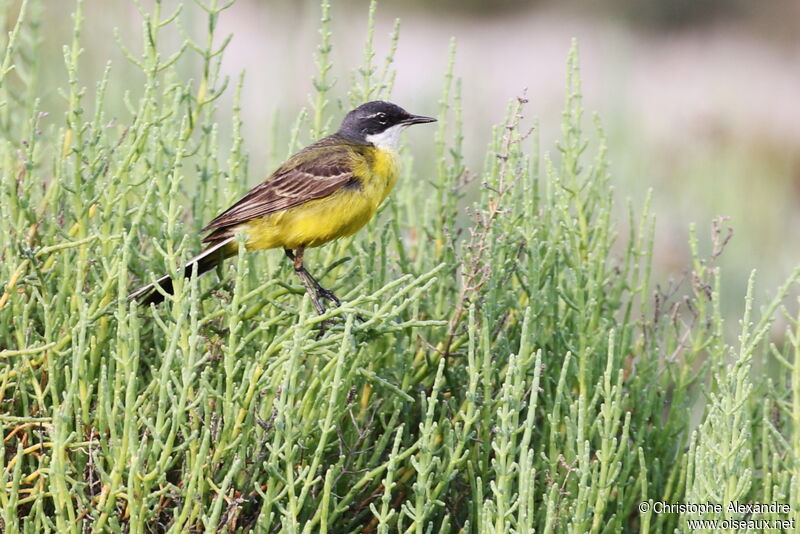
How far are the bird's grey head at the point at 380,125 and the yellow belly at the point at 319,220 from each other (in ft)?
1.23

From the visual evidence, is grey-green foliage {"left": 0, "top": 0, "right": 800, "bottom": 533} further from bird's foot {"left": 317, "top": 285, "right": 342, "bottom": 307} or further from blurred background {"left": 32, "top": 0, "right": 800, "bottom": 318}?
blurred background {"left": 32, "top": 0, "right": 800, "bottom": 318}

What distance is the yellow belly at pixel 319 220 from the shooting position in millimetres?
4352

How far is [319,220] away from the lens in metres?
4.38

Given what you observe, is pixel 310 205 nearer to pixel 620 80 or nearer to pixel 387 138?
pixel 387 138

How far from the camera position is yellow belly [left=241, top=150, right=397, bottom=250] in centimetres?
435

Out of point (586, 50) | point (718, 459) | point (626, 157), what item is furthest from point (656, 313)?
point (586, 50)

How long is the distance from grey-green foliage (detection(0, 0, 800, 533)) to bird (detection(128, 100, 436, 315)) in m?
0.11

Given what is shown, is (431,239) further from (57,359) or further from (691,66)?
(691,66)

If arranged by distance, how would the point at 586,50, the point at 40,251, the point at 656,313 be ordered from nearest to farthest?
the point at 40,251 → the point at 656,313 → the point at 586,50

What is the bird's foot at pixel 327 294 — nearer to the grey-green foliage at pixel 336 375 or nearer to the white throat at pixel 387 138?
the grey-green foliage at pixel 336 375

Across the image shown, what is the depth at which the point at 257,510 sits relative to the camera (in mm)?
3623

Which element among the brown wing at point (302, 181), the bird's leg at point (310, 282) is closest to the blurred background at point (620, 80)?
the brown wing at point (302, 181)

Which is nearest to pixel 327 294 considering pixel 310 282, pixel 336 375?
pixel 310 282

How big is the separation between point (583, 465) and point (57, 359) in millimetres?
1645
